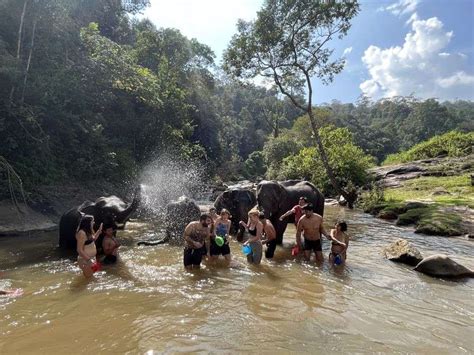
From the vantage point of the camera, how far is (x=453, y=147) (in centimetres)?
3108

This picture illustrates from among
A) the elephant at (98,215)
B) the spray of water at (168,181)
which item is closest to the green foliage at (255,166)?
the spray of water at (168,181)

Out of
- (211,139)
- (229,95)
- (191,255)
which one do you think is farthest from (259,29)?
(229,95)

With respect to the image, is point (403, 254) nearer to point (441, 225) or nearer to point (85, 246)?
point (441, 225)

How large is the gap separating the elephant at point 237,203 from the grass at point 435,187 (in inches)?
411

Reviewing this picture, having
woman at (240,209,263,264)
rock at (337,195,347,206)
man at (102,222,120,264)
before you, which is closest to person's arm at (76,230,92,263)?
man at (102,222,120,264)

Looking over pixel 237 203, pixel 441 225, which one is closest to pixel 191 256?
pixel 237 203

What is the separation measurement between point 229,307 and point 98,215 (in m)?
4.99

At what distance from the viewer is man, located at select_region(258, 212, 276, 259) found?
9.15 meters

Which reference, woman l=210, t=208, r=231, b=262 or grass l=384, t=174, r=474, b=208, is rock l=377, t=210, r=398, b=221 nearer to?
grass l=384, t=174, r=474, b=208

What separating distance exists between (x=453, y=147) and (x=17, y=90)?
30.4m

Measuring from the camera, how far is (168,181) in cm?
2525

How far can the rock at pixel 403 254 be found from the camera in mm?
9188

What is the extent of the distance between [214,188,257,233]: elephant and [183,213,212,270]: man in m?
3.65

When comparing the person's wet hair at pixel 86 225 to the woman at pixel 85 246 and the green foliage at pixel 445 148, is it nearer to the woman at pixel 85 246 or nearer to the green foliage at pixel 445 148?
the woman at pixel 85 246
